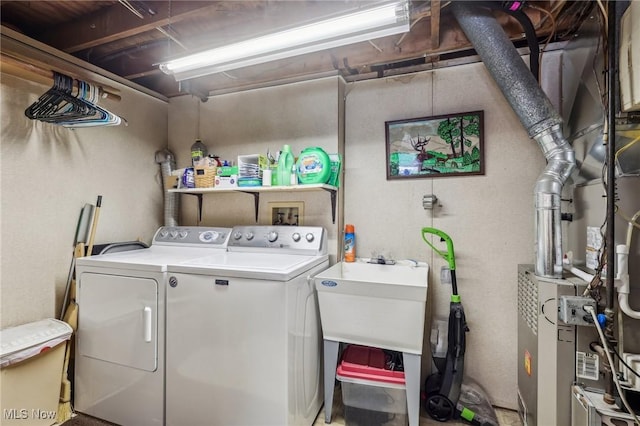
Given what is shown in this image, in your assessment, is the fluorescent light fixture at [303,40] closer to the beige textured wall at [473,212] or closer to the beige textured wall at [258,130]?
the beige textured wall at [258,130]

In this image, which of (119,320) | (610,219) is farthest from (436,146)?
(119,320)

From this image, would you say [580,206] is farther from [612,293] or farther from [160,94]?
[160,94]

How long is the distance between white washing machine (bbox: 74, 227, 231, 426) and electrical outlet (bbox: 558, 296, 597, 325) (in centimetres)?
217

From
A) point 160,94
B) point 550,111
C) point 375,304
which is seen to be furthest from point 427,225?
point 160,94

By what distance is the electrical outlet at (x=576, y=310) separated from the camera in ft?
4.21

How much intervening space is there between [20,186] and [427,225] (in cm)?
290

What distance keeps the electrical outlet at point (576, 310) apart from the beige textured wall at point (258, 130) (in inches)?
56.2

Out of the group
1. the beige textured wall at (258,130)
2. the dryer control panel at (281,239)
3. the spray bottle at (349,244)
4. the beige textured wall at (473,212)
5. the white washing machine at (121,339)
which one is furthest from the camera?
the beige textured wall at (258,130)

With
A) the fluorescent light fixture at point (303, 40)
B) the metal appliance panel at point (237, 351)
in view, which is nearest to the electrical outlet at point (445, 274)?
the metal appliance panel at point (237, 351)

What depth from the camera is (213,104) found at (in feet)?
9.02

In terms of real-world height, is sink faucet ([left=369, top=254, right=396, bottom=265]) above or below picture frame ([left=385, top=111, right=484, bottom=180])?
below

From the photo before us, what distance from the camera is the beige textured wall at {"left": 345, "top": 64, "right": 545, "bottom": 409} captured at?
2.01 m

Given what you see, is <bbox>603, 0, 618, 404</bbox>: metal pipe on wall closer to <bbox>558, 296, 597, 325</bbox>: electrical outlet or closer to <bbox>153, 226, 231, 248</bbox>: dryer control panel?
<bbox>558, 296, 597, 325</bbox>: electrical outlet

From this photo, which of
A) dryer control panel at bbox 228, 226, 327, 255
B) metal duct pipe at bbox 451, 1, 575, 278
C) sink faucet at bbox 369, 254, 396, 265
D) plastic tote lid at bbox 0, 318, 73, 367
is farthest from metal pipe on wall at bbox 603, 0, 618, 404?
plastic tote lid at bbox 0, 318, 73, 367
